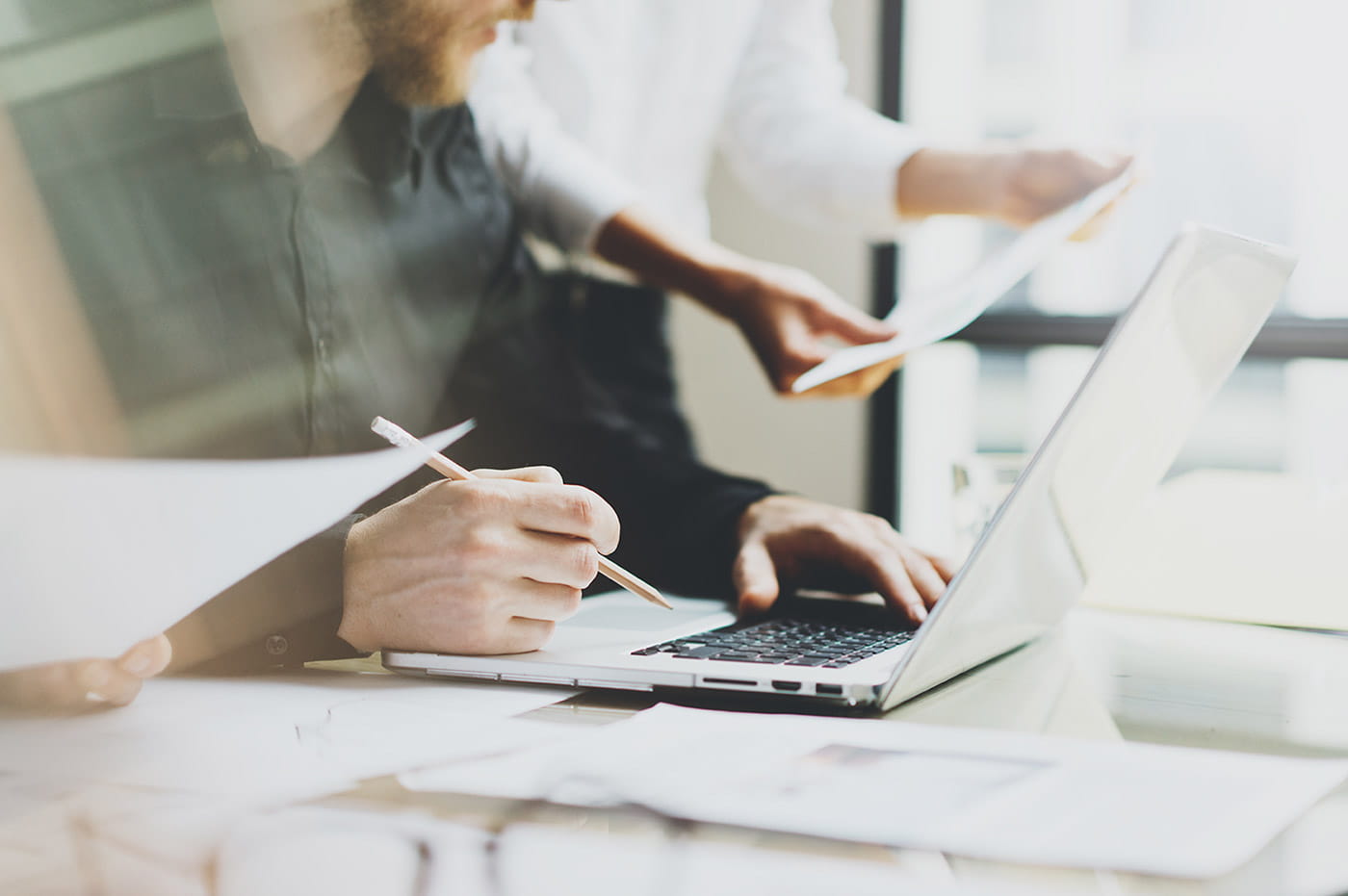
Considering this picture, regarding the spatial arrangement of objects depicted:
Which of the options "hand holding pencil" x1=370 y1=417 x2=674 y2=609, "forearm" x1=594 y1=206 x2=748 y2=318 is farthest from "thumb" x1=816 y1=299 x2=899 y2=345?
"hand holding pencil" x1=370 y1=417 x2=674 y2=609

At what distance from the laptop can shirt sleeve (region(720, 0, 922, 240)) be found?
0.61 meters

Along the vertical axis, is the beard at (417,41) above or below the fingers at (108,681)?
above

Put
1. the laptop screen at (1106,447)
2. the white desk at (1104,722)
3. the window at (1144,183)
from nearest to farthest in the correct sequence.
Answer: the white desk at (1104,722) < the laptop screen at (1106,447) < the window at (1144,183)

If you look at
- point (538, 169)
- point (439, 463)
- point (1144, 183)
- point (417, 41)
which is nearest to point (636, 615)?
point (439, 463)

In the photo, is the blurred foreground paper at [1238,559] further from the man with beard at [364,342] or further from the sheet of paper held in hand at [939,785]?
the sheet of paper held in hand at [939,785]

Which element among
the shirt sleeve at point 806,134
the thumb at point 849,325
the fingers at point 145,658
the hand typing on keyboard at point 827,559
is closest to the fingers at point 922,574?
the hand typing on keyboard at point 827,559

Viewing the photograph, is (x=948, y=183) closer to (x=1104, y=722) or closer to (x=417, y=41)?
(x=417, y=41)

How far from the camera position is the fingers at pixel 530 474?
493 mm

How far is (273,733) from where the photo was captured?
1.28 ft

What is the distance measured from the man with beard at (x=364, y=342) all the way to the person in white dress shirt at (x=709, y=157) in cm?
11

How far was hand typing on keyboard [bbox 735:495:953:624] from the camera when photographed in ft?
1.95

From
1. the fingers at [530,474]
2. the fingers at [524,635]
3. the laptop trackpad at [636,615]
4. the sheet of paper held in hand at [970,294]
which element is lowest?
the laptop trackpad at [636,615]

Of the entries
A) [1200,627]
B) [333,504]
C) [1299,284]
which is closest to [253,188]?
[333,504]

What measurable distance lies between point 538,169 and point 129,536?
0.66 m
